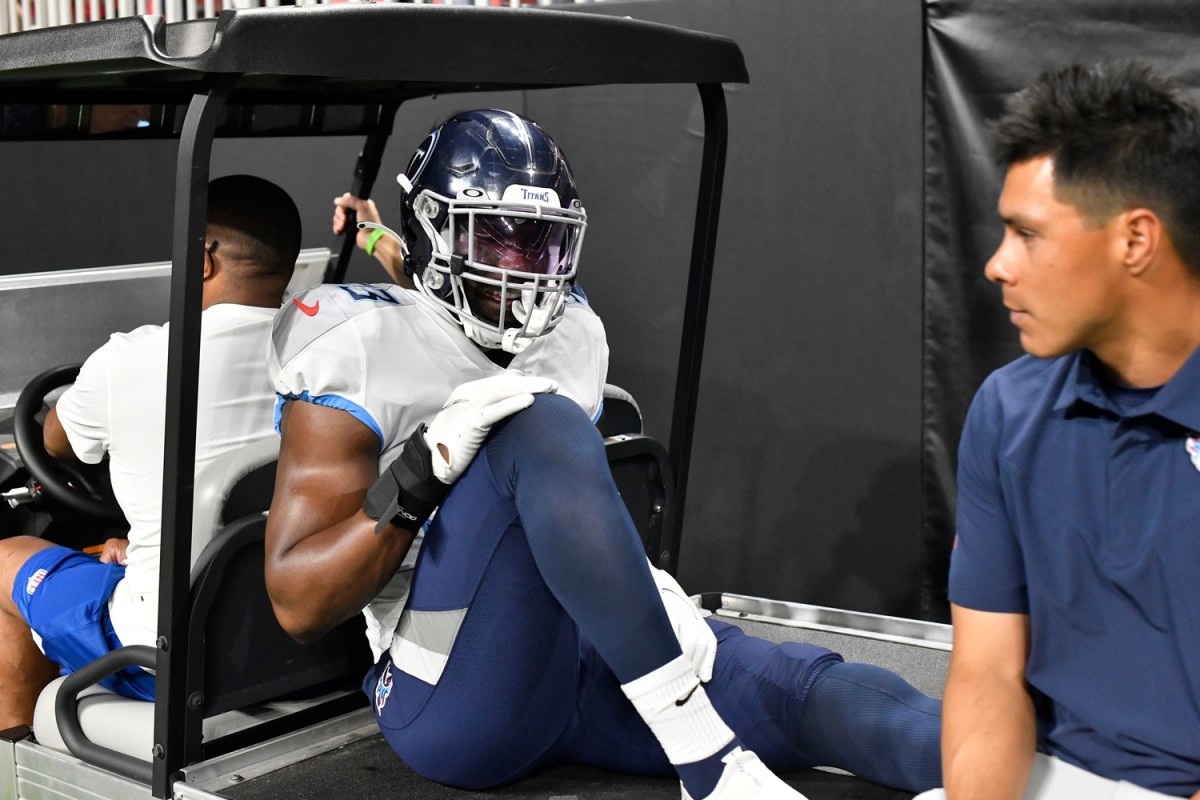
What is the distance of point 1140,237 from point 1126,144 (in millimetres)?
106

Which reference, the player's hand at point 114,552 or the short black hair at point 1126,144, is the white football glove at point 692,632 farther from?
the player's hand at point 114,552

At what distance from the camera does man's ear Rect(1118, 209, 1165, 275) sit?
146cm

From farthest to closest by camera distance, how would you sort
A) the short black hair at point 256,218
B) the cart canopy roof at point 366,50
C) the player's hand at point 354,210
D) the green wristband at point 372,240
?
the player's hand at point 354,210
the green wristband at point 372,240
the short black hair at point 256,218
the cart canopy roof at point 366,50

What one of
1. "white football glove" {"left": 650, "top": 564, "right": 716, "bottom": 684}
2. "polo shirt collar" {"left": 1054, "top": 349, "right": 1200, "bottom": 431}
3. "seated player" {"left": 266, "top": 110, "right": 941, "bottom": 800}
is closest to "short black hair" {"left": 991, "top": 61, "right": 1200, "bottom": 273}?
"polo shirt collar" {"left": 1054, "top": 349, "right": 1200, "bottom": 431}

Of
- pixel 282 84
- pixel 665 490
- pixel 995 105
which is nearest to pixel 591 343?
pixel 665 490

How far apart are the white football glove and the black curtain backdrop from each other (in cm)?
147

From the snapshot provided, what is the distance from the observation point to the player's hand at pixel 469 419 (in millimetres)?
1806

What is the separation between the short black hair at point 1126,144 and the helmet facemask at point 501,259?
2.63 feet

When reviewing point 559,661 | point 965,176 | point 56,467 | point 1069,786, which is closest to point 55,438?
point 56,467

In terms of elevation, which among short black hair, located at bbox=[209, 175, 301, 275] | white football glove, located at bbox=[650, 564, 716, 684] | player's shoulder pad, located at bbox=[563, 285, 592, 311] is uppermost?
short black hair, located at bbox=[209, 175, 301, 275]

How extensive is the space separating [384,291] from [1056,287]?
42.1 inches

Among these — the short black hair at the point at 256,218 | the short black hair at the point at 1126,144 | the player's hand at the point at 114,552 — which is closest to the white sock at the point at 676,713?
the short black hair at the point at 1126,144

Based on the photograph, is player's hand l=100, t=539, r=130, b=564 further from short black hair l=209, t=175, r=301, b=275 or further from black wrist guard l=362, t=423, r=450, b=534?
black wrist guard l=362, t=423, r=450, b=534

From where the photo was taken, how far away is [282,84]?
2.54m
